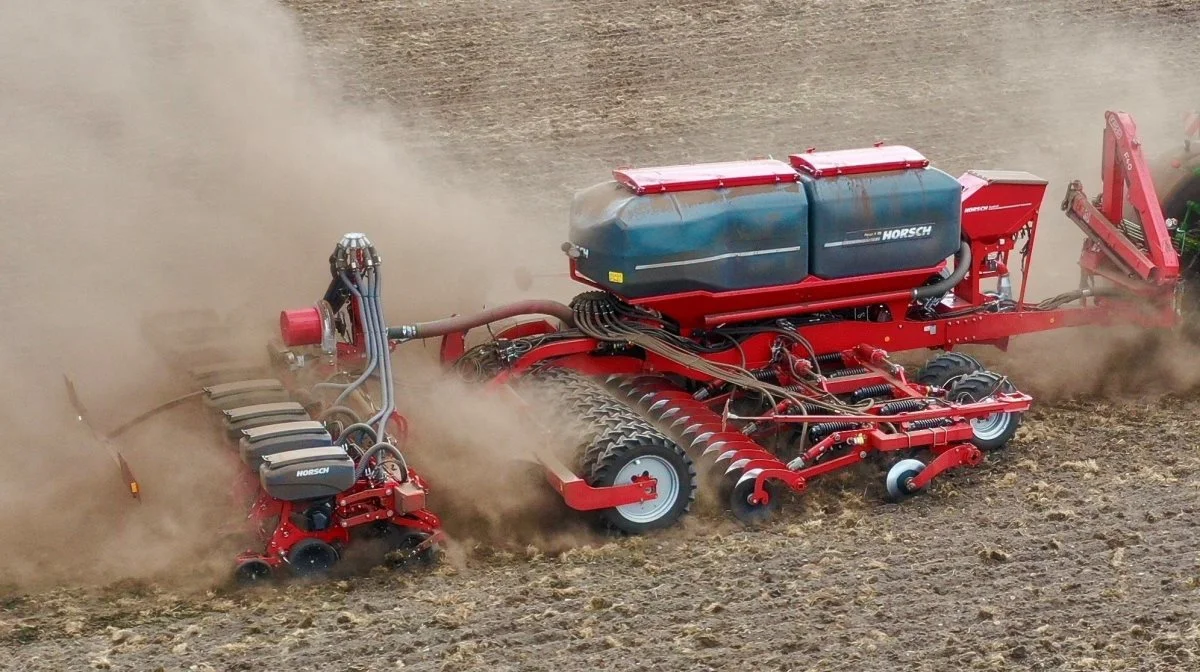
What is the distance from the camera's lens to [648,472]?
7.29 metres

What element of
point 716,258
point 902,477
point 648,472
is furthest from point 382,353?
point 902,477

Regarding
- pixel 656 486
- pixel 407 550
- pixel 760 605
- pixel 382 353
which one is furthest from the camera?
pixel 382 353

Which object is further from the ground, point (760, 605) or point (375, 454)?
point (375, 454)

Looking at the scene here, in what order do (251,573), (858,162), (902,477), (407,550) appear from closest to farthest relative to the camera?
(251,573) → (407,550) → (902,477) → (858,162)

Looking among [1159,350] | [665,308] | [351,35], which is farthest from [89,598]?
[351,35]

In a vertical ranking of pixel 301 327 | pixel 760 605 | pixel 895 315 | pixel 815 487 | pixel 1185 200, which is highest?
pixel 301 327

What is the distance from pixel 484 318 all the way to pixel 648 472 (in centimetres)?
147

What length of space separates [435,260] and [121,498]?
314 centimetres

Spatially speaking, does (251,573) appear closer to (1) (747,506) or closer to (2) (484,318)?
(2) (484,318)

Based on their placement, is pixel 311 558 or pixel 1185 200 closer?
pixel 311 558

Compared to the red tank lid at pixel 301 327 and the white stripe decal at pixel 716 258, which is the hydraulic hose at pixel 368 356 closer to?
the red tank lid at pixel 301 327

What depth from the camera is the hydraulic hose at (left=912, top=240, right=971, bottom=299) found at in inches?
342

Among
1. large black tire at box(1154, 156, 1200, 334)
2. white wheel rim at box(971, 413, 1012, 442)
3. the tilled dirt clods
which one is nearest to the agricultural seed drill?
white wheel rim at box(971, 413, 1012, 442)

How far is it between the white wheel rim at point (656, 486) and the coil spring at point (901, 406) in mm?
1291
